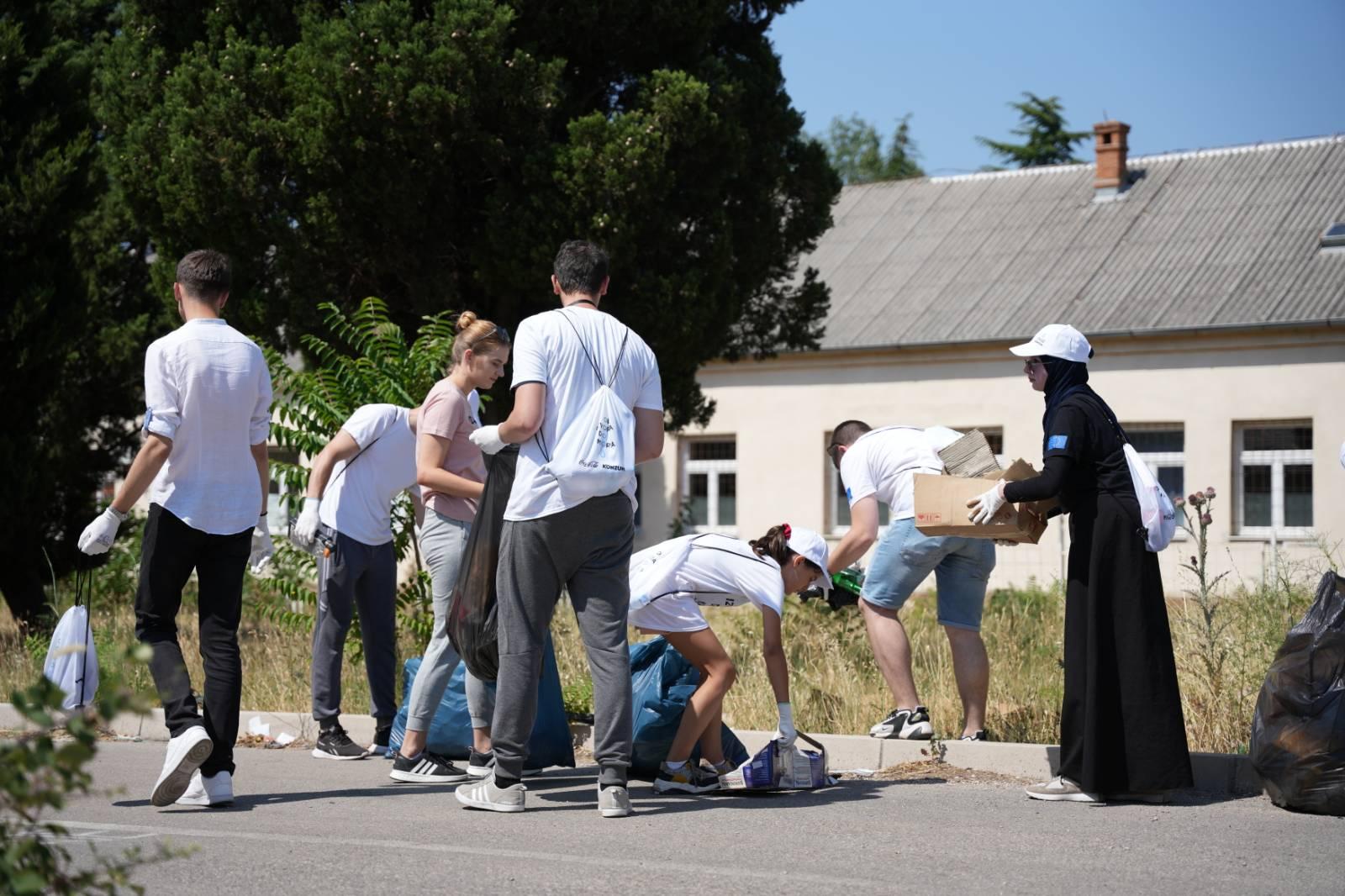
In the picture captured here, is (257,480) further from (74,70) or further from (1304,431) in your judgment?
(1304,431)

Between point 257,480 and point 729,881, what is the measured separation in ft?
9.26

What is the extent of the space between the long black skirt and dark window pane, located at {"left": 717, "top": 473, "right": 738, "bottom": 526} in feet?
71.4

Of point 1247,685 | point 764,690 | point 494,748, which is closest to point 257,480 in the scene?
point 494,748

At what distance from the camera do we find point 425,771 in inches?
280

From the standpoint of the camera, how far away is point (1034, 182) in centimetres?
3031

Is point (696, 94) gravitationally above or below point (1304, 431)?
above

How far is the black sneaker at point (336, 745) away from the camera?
26.2ft

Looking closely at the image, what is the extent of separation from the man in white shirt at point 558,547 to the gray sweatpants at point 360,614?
1828 mm

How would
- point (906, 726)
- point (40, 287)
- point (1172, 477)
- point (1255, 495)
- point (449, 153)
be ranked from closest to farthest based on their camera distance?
point (906, 726), point (40, 287), point (449, 153), point (1255, 495), point (1172, 477)

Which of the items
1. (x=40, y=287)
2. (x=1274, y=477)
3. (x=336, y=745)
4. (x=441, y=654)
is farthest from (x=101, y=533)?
(x=1274, y=477)

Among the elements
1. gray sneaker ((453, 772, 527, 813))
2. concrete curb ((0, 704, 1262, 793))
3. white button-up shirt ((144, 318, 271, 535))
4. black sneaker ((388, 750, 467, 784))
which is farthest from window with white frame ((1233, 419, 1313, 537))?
white button-up shirt ((144, 318, 271, 535))

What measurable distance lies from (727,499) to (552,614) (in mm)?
22539

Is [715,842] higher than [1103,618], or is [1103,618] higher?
[1103,618]

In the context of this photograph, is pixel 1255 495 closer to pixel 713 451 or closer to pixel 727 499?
pixel 727 499
